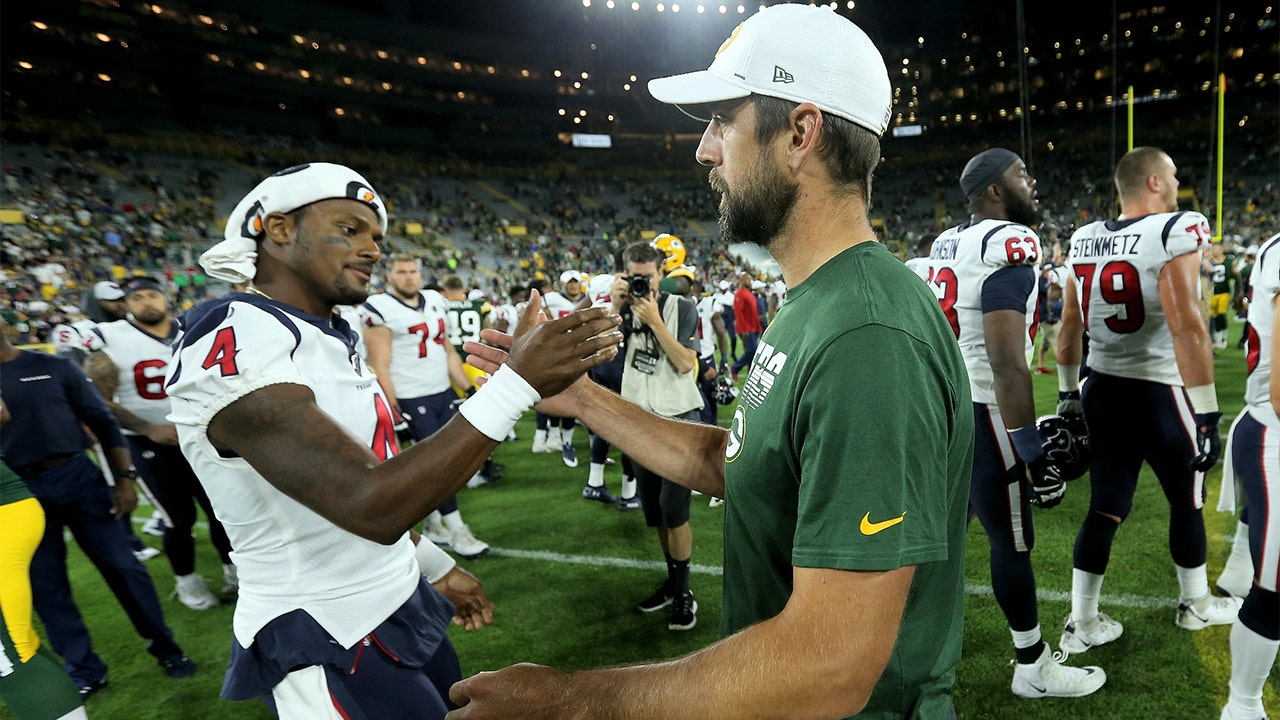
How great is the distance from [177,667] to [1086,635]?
512 centimetres

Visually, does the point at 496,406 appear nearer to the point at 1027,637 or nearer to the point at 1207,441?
the point at 1027,637

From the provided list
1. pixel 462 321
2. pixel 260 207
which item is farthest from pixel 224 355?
pixel 462 321

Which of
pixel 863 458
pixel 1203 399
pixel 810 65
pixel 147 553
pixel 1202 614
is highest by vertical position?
pixel 810 65

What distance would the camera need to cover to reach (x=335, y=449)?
1574 mm

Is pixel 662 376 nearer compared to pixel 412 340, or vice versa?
pixel 662 376

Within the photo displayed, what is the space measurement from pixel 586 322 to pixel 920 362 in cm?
86

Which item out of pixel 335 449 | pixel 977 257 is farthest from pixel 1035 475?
pixel 335 449

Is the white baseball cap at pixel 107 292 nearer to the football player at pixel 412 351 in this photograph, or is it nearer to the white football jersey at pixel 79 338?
the white football jersey at pixel 79 338

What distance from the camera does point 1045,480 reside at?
10.8 ft

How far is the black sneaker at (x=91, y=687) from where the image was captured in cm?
387

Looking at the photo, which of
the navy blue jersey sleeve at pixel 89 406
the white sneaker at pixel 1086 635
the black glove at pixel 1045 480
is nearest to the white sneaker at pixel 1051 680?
the white sneaker at pixel 1086 635

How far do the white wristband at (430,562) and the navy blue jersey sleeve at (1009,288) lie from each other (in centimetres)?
262

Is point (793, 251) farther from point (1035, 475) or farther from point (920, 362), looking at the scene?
point (1035, 475)

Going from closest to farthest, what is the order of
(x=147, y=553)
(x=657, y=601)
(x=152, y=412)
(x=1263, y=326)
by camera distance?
(x=1263, y=326), (x=657, y=601), (x=152, y=412), (x=147, y=553)
